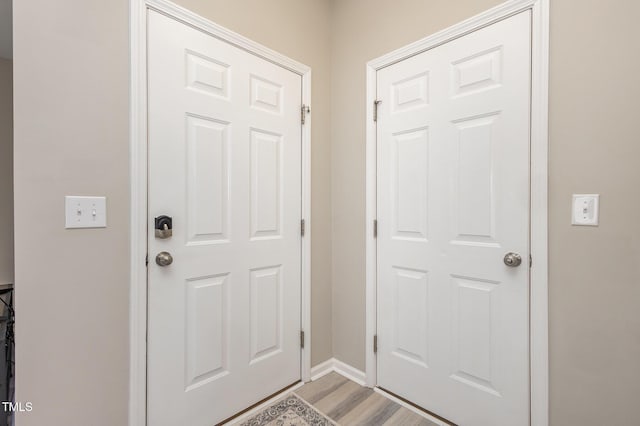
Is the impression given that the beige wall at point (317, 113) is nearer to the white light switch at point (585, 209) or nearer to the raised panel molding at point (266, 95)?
the raised panel molding at point (266, 95)

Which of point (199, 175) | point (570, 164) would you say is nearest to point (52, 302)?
point (199, 175)

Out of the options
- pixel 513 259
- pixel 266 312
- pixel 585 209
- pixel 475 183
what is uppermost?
pixel 475 183

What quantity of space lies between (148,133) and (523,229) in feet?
5.78

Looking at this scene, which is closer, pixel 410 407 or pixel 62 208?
pixel 62 208

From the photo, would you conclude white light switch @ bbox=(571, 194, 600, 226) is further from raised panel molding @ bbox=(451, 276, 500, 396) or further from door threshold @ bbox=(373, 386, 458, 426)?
door threshold @ bbox=(373, 386, 458, 426)

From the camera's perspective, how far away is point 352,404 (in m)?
1.66

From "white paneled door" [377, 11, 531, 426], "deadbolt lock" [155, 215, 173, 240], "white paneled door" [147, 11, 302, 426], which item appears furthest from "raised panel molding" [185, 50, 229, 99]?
"white paneled door" [377, 11, 531, 426]

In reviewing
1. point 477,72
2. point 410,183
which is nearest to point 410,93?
point 477,72

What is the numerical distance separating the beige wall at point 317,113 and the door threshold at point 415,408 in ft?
1.51

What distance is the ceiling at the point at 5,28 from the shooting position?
1692mm

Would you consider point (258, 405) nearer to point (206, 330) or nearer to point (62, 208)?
point (206, 330)

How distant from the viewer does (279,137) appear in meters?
1.75

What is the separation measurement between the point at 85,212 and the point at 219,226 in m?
0.55

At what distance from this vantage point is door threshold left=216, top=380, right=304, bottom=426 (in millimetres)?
1509
